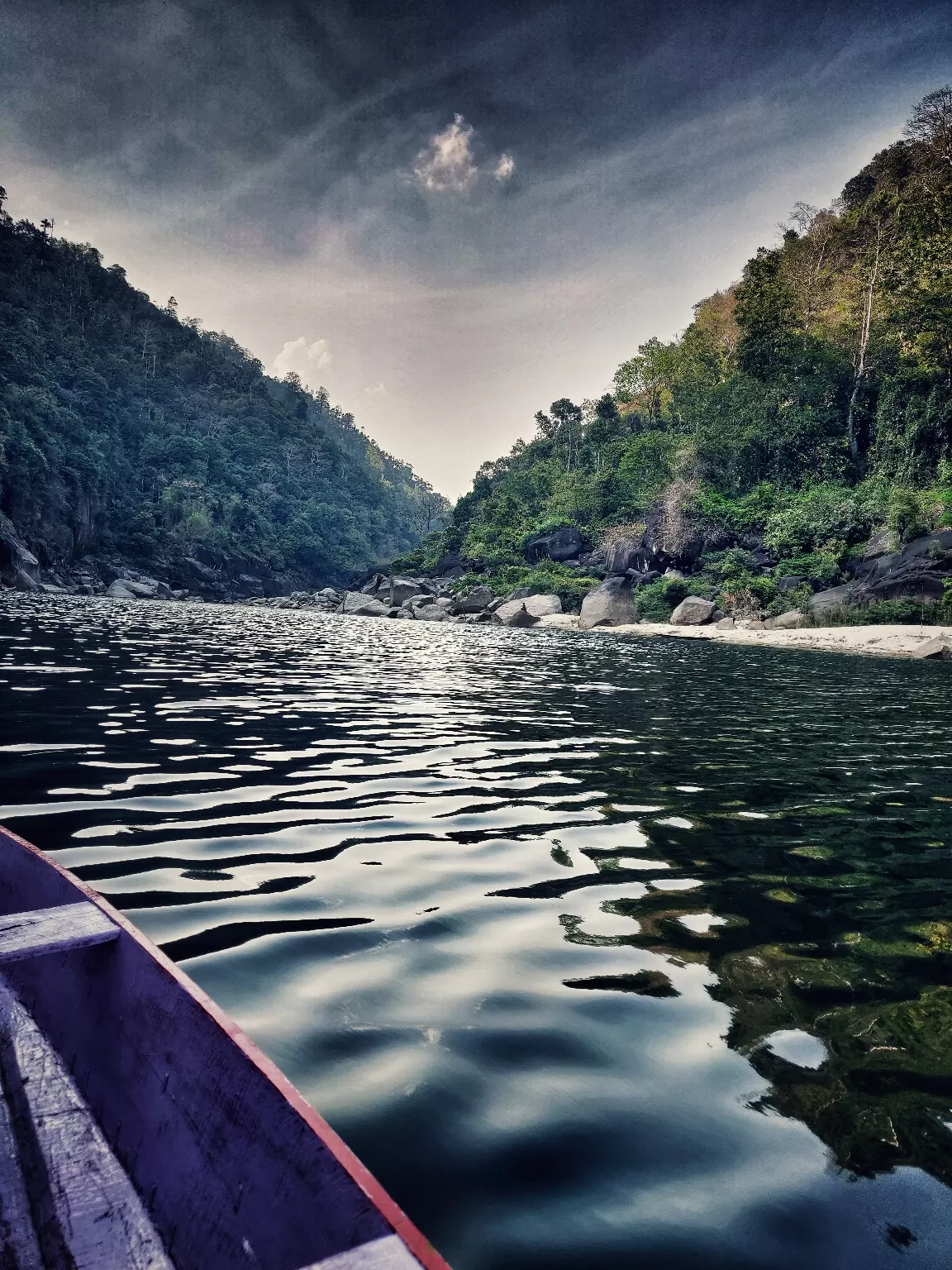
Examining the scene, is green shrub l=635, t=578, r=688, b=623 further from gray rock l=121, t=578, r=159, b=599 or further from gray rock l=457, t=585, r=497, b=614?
gray rock l=121, t=578, r=159, b=599

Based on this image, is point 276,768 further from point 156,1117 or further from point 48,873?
point 156,1117

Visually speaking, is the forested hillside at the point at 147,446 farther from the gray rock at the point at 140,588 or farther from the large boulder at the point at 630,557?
the large boulder at the point at 630,557

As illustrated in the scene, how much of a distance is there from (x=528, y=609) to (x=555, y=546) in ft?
40.2

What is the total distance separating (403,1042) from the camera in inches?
79.9

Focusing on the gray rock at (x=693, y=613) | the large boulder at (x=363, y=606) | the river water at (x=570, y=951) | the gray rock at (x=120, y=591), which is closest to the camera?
the river water at (x=570, y=951)

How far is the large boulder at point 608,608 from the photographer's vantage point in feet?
118

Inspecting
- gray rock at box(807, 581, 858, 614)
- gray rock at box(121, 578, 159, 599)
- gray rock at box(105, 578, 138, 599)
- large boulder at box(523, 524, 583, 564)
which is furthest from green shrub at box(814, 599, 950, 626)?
gray rock at box(121, 578, 159, 599)

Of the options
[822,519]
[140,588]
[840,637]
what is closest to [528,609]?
[822,519]

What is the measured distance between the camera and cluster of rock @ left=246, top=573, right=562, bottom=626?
39.2m

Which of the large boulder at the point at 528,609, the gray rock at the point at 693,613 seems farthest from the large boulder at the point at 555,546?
the gray rock at the point at 693,613

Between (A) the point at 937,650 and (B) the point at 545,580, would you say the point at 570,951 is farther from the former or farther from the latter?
(B) the point at 545,580

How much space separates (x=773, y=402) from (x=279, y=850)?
44287mm

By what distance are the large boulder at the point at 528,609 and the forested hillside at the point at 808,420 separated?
240 centimetres

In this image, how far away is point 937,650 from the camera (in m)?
19.8
